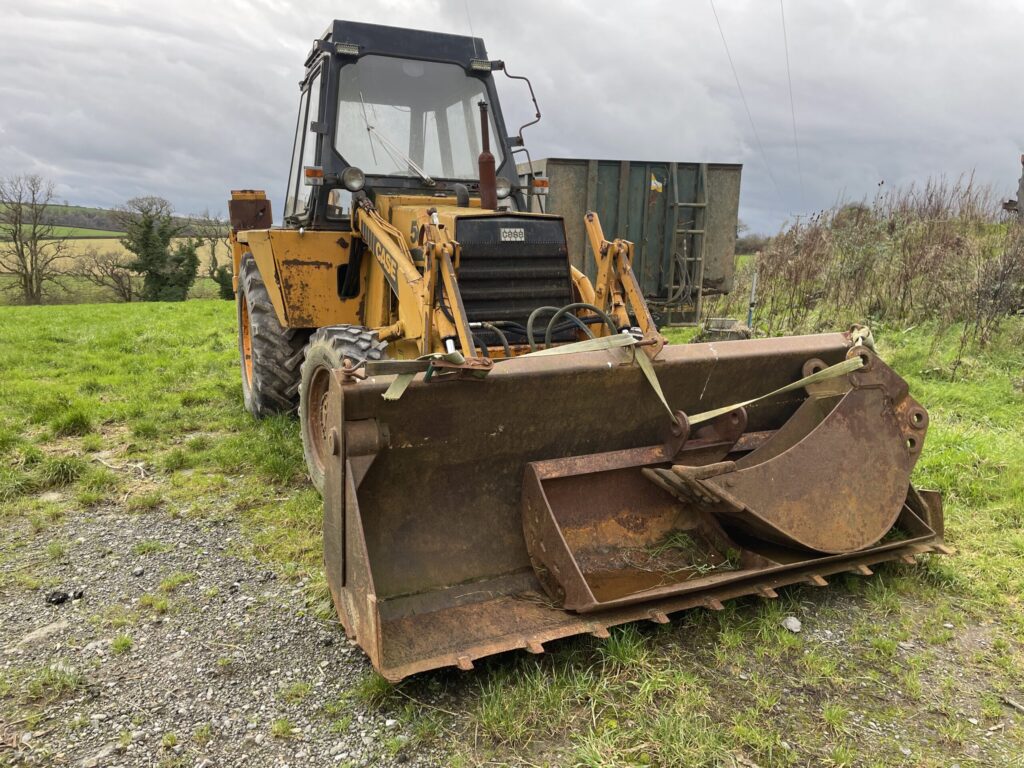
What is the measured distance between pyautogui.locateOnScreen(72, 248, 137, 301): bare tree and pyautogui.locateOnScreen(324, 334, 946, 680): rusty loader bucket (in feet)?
100

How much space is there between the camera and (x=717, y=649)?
3111 millimetres

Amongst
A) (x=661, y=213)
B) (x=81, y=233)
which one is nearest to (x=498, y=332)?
(x=661, y=213)

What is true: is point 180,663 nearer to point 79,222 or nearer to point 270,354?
point 270,354

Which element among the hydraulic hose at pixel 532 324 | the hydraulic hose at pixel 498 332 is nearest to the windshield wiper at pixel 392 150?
the hydraulic hose at pixel 498 332

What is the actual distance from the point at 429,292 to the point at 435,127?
2.03 m

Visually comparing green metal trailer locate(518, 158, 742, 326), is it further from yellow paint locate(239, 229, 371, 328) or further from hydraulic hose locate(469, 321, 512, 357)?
hydraulic hose locate(469, 321, 512, 357)

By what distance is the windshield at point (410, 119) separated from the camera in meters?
5.13

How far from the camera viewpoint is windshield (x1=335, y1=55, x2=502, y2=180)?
16.8 feet

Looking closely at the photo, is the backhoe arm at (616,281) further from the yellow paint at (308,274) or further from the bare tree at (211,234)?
the bare tree at (211,234)

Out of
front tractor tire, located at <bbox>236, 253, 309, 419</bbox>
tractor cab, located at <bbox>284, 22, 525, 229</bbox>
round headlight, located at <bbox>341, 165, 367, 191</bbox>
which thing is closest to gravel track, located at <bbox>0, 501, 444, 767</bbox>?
front tractor tire, located at <bbox>236, 253, 309, 419</bbox>

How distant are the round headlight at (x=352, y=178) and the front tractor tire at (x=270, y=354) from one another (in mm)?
1273

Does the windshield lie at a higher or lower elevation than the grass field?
higher

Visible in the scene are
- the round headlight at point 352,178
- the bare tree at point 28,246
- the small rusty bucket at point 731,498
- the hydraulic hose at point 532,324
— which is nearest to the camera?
the small rusty bucket at point 731,498

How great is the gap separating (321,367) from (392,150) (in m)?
1.81
